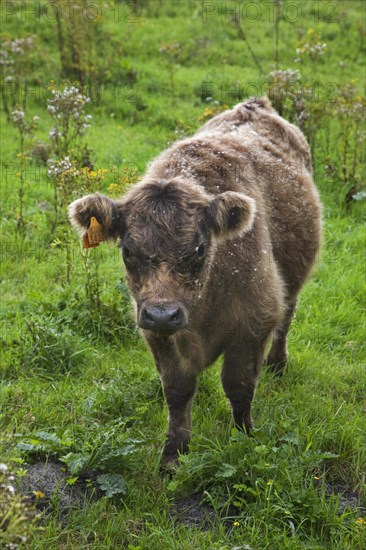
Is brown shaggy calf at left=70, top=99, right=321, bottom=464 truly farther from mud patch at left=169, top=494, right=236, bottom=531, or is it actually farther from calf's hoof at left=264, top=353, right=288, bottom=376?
calf's hoof at left=264, top=353, right=288, bottom=376

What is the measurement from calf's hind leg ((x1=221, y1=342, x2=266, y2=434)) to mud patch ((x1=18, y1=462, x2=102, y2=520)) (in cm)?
108

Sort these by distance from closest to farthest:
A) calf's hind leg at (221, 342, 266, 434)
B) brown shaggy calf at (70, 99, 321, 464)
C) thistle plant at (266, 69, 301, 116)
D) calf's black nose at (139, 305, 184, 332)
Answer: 1. calf's black nose at (139, 305, 184, 332)
2. brown shaggy calf at (70, 99, 321, 464)
3. calf's hind leg at (221, 342, 266, 434)
4. thistle plant at (266, 69, 301, 116)

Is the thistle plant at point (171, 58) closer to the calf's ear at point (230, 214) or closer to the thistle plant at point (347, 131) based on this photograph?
the thistle plant at point (347, 131)

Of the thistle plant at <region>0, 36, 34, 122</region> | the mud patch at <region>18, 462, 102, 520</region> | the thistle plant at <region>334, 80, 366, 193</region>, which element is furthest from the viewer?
the thistle plant at <region>0, 36, 34, 122</region>

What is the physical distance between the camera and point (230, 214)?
13.4 feet

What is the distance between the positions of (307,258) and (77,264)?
103 inches

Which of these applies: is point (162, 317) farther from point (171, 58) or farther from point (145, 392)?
point (171, 58)

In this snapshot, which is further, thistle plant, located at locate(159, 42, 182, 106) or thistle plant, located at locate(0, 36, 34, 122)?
thistle plant, located at locate(159, 42, 182, 106)

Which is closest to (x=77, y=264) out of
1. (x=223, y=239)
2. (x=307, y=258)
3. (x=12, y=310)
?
(x=12, y=310)

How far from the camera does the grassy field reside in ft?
12.8

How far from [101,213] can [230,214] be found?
2.50 feet

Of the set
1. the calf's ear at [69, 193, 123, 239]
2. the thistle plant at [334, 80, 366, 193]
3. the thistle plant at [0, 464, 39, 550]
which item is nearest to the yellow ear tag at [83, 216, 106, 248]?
the calf's ear at [69, 193, 123, 239]

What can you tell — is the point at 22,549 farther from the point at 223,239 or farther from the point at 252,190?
the point at 252,190

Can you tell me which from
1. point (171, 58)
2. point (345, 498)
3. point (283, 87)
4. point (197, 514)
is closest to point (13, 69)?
point (171, 58)
